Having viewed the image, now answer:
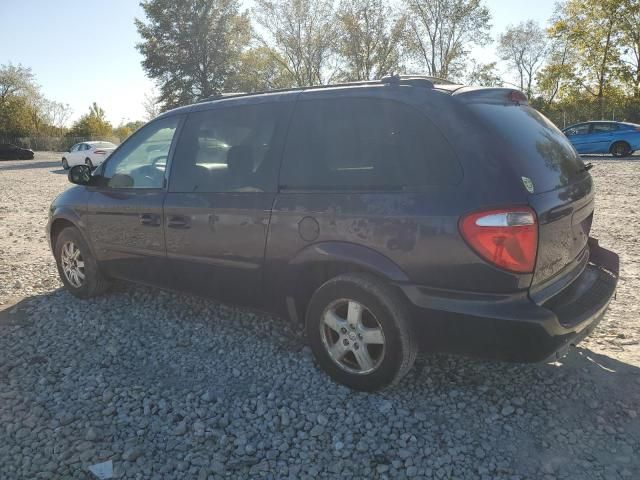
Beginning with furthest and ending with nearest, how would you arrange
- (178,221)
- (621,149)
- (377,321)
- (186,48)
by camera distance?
(186,48) < (621,149) < (178,221) < (377,321)

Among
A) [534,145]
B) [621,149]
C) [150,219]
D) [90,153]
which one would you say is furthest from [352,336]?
[90,153]

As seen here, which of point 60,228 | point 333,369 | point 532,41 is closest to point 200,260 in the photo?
point 333,369

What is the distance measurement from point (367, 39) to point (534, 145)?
38833mm

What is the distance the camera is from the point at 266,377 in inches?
130

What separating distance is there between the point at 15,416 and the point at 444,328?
2.61 m

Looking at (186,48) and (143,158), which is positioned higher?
(186,48)

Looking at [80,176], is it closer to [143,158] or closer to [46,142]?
[143,158]

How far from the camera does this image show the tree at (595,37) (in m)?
30.5

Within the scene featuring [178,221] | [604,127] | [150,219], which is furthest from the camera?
[604,127]

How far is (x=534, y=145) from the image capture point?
9.18 ft

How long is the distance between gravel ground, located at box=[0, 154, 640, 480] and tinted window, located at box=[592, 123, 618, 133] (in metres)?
17.2

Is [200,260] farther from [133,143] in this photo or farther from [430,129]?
[430,129]

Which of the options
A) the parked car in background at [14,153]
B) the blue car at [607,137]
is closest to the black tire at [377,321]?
the blue car at [607,137]

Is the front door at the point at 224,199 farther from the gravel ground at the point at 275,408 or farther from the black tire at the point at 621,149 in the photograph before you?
the black tire at the point at 621,149
